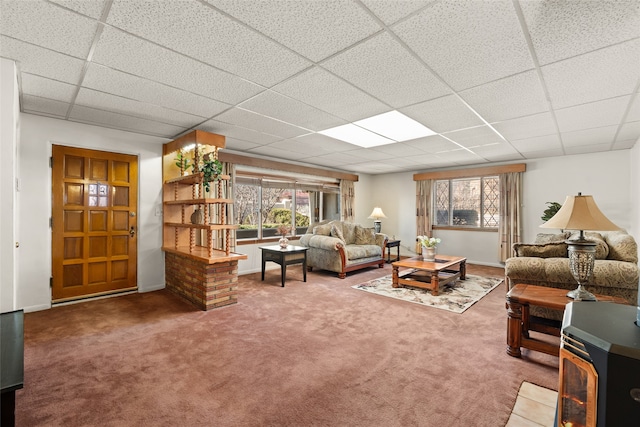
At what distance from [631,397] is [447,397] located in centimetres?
101

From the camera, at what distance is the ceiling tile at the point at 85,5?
5.16ft

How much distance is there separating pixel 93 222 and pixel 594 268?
5661 mm

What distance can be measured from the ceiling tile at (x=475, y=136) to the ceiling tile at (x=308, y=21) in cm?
271

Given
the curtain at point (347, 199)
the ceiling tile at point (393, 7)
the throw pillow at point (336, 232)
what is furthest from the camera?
the curtain at point (347, 199)

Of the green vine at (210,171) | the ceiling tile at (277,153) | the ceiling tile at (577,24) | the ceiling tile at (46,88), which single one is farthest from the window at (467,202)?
the ceiling tile at (46,88)

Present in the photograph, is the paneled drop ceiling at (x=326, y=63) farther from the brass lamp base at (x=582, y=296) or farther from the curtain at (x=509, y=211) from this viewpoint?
the curtain at (x=509, y=211)

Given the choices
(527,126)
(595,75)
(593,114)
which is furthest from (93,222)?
(593,114)

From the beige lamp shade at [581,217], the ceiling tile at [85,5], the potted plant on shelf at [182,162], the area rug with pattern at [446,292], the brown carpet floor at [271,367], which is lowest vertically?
the brown carpet floor at [271,367]

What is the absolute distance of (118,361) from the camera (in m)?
2.34

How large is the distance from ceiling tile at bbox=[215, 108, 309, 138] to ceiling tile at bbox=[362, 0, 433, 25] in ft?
6.60

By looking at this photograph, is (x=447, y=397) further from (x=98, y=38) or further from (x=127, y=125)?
(x=127, y=125)

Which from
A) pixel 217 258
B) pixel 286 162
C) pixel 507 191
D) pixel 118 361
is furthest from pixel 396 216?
pixel 118 361

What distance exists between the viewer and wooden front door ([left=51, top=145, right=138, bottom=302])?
3.70m

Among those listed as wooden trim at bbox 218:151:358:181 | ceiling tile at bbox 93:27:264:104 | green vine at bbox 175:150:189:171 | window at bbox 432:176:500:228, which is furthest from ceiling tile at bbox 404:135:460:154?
green vine at bbox 175:150:189:171
